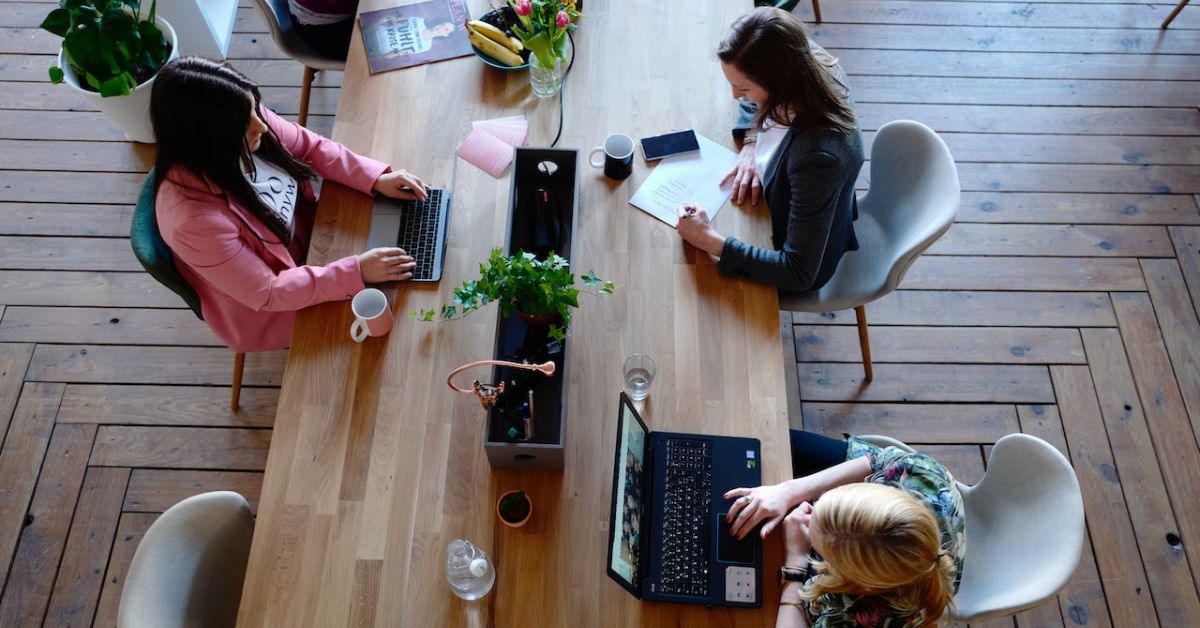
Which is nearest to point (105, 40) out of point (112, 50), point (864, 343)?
point (112, 50)

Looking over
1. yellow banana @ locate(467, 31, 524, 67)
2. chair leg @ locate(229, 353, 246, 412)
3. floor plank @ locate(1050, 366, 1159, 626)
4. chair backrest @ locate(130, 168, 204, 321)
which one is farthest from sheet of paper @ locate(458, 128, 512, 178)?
floor plank @ locate(1050, 366, 1159, 626)

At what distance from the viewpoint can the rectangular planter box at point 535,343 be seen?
1.69 metres

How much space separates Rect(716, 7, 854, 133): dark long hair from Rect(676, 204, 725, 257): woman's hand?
0.30m

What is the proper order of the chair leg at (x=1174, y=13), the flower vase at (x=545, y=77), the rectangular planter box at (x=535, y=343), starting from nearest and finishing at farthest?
the rectangular planter box at (x=535, y=343), the flower vase at (x=545, y=77), the chair leg at (x=1174, y=13)

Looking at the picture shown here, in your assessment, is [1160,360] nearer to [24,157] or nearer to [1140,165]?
[1140,165]

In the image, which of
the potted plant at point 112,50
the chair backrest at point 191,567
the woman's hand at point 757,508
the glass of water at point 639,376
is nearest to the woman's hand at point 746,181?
the glass of water at point 639,376

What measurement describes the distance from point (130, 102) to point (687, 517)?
2672 mm

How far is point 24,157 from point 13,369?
3.25ft

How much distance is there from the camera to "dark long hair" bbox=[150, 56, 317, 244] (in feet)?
5.97

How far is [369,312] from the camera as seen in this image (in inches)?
75.3

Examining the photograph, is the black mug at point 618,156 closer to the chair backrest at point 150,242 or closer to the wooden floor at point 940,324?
the wooden floor at point 940,324

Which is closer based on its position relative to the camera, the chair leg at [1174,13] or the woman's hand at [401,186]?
the woman's hand at [401,186]

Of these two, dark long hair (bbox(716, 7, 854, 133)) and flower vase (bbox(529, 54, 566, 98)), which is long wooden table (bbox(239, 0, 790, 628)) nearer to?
flower vase (bbox(529, 54, 566, 98))

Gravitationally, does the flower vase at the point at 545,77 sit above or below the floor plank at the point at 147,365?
above
